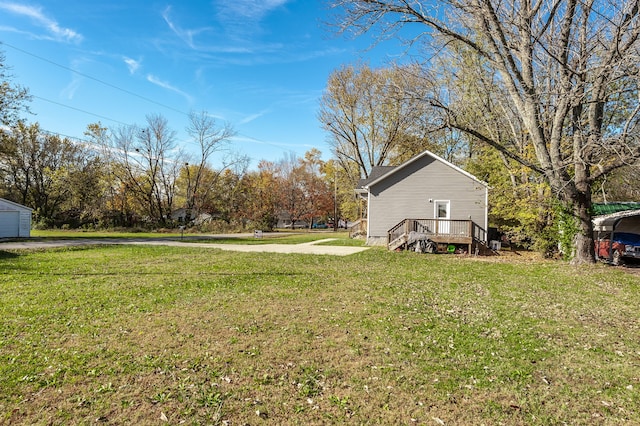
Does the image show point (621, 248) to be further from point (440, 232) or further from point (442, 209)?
point (442, 209)

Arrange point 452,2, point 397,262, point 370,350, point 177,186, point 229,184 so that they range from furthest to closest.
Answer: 1. point 177,186
2. point 229,184
3. point 397,262
4. point 452,2
5. point 370,350

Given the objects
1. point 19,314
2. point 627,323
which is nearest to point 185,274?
point 19,314

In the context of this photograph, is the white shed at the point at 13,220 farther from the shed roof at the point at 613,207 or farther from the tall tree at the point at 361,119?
the shed roof at the point at 613,207

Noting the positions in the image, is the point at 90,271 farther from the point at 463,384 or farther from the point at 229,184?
the point at 229,184

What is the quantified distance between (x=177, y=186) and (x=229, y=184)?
8.73 meters

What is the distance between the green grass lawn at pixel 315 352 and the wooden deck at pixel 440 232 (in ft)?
25.2

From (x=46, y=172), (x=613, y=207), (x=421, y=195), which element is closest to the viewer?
(x=613, y=207)

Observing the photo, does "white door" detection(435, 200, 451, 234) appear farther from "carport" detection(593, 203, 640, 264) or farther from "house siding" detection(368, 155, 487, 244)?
"carport" detection(593, 203, 640, 264)

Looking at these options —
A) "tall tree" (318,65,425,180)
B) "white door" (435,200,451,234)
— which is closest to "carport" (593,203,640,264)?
"white door" (435,200,451,234)

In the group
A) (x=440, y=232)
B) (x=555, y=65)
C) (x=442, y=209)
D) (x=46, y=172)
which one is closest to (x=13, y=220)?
(x=46, y=172)

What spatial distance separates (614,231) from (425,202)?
8.04 metres

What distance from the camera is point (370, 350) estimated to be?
450cm

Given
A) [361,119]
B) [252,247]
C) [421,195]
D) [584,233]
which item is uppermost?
[361,119]

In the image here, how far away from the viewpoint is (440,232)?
719 inches
